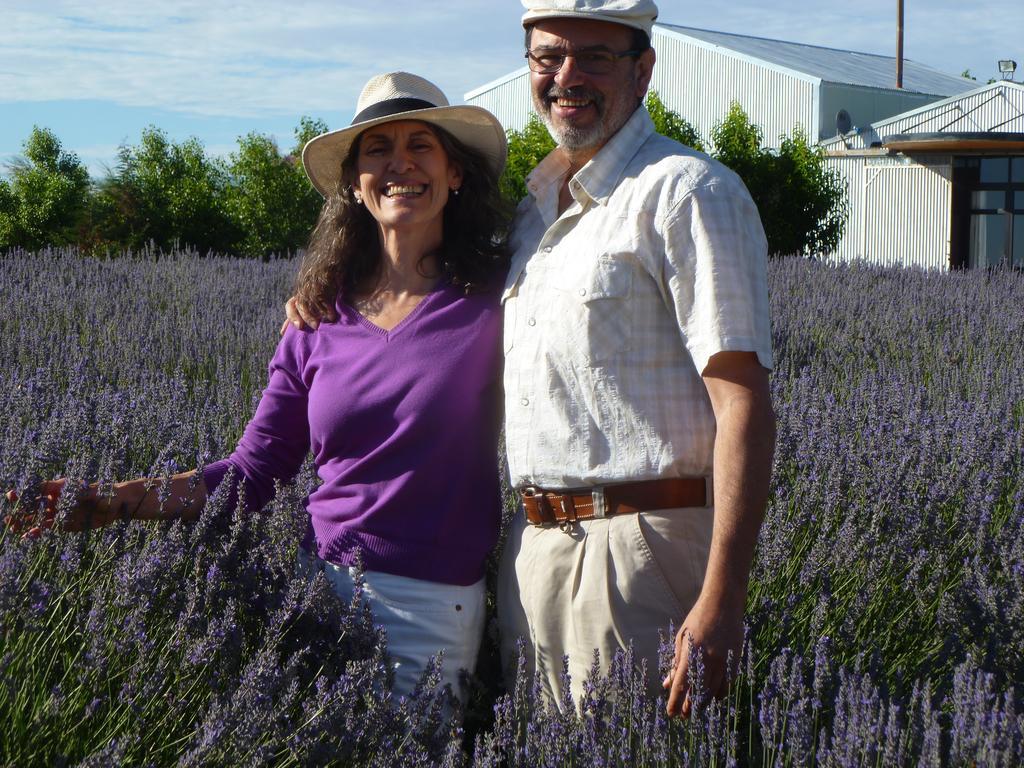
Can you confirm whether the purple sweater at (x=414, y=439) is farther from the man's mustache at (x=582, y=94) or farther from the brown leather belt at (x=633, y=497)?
the man's mustache at (x=582, y=94)

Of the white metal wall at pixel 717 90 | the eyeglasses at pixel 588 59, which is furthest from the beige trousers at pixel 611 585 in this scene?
the white metal wall at pixel 717 90

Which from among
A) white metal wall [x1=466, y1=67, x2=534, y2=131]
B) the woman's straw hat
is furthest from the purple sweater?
white metal wall [x1=466, y1=67, x2=534, y2=131]

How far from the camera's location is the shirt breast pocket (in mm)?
2223

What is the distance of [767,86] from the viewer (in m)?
33.4

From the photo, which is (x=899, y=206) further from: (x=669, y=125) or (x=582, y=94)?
(x=582, y=94)

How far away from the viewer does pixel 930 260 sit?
26.6m

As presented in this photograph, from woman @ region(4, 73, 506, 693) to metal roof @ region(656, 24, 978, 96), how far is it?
103ft

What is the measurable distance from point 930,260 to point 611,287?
2624 centimetres

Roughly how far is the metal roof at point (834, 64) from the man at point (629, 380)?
104 ft

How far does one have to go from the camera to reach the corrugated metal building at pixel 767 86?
32.4 meters

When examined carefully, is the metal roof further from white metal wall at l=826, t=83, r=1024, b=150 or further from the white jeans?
the white jeans

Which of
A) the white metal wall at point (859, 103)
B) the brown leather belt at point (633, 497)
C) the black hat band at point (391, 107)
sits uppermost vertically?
the white metal wall at point (859, 103)

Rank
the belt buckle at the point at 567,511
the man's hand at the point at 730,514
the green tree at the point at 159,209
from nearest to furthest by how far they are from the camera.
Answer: the man's hand at the point at 730,514 → the belt buckle at the point at 567,511 → the green tree at the point at 159,209

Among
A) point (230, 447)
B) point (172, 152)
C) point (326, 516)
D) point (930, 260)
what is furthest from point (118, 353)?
point (930, 260)
